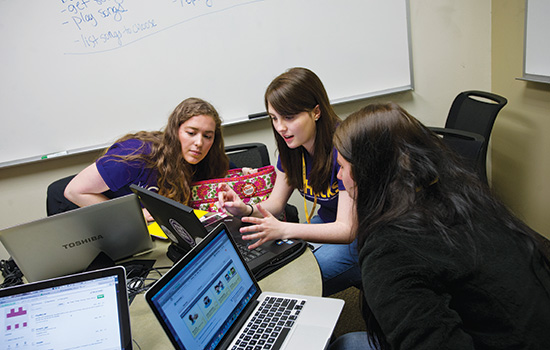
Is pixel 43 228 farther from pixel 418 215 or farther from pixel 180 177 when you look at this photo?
pixel 418 215

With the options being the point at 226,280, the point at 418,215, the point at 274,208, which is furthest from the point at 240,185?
the point at 418,215

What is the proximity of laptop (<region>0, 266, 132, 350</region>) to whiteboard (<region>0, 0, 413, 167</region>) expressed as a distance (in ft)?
5.68

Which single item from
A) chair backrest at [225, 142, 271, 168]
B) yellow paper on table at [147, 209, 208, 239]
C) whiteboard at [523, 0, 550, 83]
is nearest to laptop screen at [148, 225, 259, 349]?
yellow paper on table at [147, 209, 208, 239]

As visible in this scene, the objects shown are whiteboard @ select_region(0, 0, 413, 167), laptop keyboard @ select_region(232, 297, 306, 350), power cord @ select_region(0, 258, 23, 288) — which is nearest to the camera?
laptop keyboard @ select_region(232, 297, 306, 350)

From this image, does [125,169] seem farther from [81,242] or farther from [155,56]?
[155,56]

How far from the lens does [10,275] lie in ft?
4.92

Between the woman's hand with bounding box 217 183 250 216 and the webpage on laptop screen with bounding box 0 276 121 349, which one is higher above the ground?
the webpage on laptop screen with bounding box 0 276 121 349

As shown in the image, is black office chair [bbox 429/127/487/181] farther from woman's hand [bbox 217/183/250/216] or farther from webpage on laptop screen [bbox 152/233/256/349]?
webpage on laptop screen [bbox 152/233/256/349]

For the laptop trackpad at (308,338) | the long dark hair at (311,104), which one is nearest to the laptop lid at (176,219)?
the laptop trackpad at (308,338)

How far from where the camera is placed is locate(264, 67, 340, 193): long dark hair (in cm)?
168

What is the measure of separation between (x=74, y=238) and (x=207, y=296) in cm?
61

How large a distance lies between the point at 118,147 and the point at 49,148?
80cm

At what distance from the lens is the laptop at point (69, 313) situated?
0.94m

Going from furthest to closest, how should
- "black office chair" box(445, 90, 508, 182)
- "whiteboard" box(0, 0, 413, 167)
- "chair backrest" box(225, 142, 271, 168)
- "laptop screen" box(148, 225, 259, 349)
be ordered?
"whiteboard" box(0, 0, 413, 167)
"chair backrest" box(225, 142, 271, 168)
"black office chair" box(445, 90, 508, 182)
"laptop screen" box(148, 225, 259, 349)
